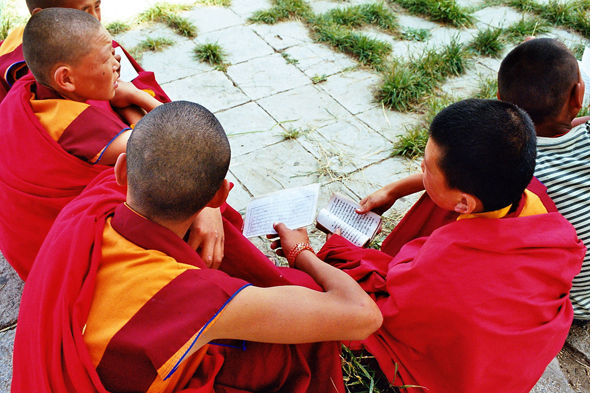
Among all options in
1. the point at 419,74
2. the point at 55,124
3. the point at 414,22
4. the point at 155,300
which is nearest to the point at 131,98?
the point at 55,124

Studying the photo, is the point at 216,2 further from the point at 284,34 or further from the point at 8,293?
the point at 8,293

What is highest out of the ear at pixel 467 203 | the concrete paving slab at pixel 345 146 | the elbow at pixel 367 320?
the ear at pixel 467 203

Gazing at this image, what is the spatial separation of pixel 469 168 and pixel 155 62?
360 cm

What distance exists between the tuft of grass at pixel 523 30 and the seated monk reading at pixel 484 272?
3883mm

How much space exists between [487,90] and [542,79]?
76.4 inches

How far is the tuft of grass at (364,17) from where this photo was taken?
515 cm

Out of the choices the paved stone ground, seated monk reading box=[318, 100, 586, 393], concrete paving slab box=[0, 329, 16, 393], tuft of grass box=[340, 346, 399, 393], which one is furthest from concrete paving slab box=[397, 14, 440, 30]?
concrete paving slab box=[0, 329, 16, 393]

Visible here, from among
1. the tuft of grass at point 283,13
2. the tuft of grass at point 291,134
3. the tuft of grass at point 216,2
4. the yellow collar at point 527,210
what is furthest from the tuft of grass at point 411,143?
the tuft of grass at point 216,2

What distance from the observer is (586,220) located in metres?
2.24

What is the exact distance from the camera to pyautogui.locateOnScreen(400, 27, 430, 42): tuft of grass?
505cm

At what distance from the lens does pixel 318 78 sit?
4465mm

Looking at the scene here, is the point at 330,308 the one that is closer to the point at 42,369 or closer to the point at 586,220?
the point at 42,369

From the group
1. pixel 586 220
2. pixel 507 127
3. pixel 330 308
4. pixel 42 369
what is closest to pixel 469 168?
pixel 507 127

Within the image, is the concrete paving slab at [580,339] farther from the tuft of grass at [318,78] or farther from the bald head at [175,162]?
the tuft of grass at [318,78]
